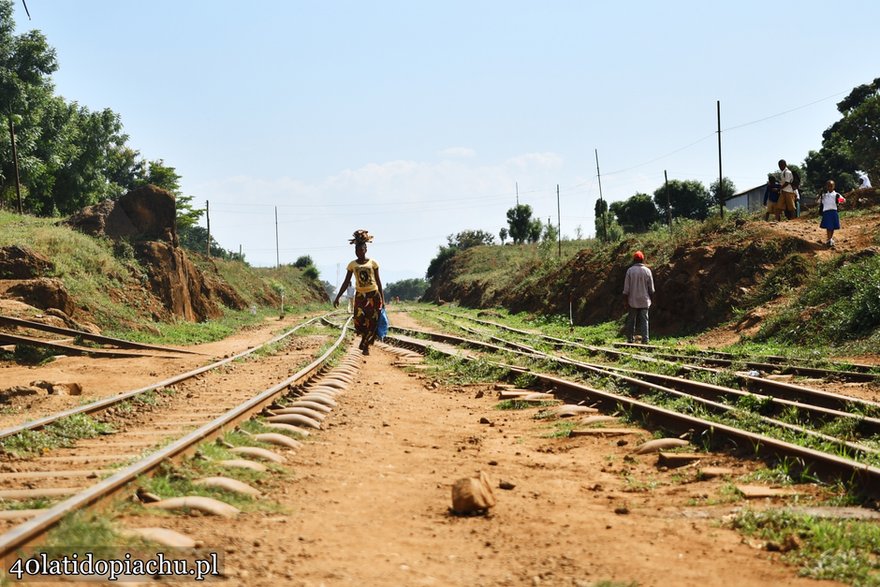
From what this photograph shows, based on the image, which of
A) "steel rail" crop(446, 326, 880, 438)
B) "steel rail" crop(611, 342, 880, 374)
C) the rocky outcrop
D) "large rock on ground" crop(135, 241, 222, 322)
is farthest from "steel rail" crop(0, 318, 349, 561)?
the rocky outcrop

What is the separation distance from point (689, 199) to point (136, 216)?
184ft

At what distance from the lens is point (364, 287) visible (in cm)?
1346

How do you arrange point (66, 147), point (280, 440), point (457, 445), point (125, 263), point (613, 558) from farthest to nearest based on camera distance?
1. point (66, 147)
2. point (125, 263)
3. point (457, 445)
4. point (280, 440)
5. point (613, 558)

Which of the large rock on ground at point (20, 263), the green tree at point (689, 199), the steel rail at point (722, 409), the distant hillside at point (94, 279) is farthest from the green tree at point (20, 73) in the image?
the green tree at point (689, 199)

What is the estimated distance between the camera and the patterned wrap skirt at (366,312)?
13648 mm

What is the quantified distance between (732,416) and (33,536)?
5795 mm

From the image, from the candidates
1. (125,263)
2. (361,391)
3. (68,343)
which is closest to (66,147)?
(125,263)

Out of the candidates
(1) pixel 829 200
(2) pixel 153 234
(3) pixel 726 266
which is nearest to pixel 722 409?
(1) pixel 829 200

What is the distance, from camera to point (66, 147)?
57781 mm

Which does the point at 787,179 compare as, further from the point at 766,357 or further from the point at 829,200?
the point at 766,357

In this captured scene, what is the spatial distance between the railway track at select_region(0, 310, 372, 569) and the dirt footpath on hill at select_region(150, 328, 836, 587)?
35cm

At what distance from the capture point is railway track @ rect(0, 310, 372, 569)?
4.12 m

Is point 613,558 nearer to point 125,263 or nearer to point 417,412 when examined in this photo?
point 417,412

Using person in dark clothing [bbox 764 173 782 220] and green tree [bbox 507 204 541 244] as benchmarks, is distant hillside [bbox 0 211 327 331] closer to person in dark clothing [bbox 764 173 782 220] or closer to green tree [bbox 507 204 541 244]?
person in dark clothing [bbox 764 173 782 220]
